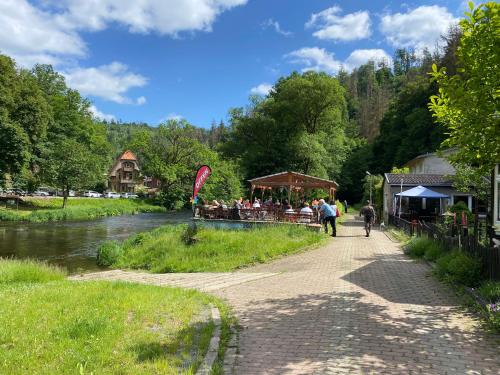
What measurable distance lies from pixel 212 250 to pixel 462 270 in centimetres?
882

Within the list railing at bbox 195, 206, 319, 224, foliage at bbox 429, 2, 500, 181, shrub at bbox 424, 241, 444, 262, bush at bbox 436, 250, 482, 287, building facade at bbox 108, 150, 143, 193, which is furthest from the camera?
building facade at bbox 108, 150, 143, 193

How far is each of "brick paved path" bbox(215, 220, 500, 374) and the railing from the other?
29.5 feet

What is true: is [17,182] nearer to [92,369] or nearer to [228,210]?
[228,210]

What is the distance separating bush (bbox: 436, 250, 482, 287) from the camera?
9.27 meters

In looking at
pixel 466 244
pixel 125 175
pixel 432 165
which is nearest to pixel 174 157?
pixel 432 165

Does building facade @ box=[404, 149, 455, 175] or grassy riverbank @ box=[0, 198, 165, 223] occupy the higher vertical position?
building facade @ box=[404, 149, 455, 175]

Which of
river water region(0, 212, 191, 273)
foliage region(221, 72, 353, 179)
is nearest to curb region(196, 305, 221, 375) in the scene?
river water region(0, 212, 191, 273)

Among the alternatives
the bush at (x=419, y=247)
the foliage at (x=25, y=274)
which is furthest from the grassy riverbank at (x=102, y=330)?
the bush at (x=419, y=247)

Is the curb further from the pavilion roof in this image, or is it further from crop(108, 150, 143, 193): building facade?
crop(108, 150, 143, 193): building facade

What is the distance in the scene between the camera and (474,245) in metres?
10.0

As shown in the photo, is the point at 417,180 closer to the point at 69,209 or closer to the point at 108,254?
the point at 108,254

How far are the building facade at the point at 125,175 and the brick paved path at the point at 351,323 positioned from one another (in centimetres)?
9159

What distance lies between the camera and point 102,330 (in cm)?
596

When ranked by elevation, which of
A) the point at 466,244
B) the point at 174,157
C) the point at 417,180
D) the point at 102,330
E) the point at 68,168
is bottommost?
the point at 102,330
